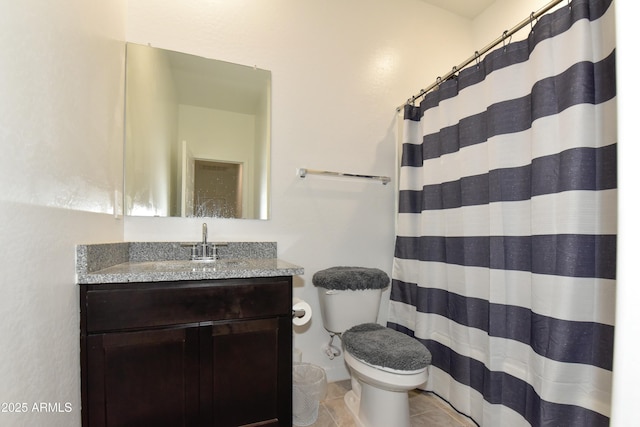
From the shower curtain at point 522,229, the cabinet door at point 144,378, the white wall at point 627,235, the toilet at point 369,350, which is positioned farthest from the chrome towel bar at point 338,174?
the white wall at point 627,235

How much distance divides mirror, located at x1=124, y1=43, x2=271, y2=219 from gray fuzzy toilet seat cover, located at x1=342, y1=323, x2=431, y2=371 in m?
0.86

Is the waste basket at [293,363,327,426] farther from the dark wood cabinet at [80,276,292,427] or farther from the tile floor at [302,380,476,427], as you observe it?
the dark wood cabinet at [80,276,292,427]

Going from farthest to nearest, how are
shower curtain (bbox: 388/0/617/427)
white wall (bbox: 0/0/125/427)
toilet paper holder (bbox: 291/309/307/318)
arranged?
toilet paper holder (bbox: 291/309/307/318) < shower curtain (bbox: 388/0/617/427) < white wall (bbox: 0/0/125/427)

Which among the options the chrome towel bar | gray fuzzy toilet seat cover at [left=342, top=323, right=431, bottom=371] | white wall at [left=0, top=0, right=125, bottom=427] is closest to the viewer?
white wall at [left=0, top=0, right=125, bottom=427]

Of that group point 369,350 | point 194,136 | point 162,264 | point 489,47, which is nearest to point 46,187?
point 162,264

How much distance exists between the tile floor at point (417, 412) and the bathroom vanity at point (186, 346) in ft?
1.47

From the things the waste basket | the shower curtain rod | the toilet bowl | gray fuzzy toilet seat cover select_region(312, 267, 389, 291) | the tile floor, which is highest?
the shower curtain rod

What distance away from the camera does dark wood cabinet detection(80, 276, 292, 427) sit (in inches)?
39.2

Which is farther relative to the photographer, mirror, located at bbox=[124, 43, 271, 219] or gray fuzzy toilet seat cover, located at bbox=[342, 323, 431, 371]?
mirror, located at bbox=[124, 43, 271, 219]

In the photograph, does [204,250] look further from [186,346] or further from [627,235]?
[627,235]

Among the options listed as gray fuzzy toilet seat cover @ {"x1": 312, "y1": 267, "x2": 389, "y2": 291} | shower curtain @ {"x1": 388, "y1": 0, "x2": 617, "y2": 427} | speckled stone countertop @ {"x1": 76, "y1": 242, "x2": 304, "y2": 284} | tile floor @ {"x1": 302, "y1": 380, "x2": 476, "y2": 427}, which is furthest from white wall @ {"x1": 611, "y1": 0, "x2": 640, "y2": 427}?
tile floor @ {"x1": 302, "y1": 380, "x2": 476, "y2": 427}

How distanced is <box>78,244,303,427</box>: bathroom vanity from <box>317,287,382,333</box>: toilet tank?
18.7 inches

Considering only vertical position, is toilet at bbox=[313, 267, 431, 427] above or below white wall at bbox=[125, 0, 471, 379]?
below

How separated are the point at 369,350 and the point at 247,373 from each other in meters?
0.54
